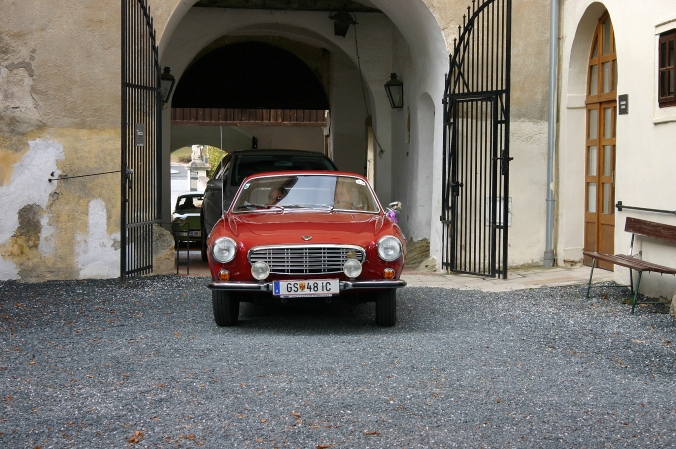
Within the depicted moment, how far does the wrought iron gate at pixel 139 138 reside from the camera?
9.35 metres

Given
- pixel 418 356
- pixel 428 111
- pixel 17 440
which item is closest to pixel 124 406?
pixel 17 440

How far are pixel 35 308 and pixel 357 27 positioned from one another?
29.7 ft

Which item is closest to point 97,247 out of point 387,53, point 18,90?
point 18,90

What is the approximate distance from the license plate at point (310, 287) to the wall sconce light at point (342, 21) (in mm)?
8931

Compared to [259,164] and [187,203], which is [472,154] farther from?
[187,203]

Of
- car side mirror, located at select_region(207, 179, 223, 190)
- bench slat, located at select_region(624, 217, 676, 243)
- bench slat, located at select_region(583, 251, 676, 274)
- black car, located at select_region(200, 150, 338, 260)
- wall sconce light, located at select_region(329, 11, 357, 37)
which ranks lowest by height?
bench slat, located at select_region(583, 251, 676, 274)

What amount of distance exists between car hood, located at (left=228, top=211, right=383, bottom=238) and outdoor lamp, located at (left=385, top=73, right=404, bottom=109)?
22.4ft

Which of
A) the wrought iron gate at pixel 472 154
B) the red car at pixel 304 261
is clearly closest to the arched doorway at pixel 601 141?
the wrought iron gate at pixel 472 154

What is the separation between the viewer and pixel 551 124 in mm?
10961

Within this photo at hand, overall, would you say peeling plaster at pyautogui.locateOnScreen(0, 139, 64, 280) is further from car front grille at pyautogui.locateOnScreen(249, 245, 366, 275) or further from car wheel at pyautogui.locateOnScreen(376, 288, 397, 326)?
car wheel at pyautogui.locateOnScreen(376, 288, 397, 326)

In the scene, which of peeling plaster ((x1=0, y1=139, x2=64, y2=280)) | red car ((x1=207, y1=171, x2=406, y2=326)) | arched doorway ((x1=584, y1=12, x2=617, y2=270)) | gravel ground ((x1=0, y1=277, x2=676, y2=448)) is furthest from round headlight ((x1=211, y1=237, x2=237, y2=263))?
arched doorway ((x1=584, y1=12, x2=617, y2=270))

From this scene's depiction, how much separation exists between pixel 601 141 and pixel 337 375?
6.29 meters

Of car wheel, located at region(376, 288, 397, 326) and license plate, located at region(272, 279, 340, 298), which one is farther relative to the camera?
car wheel, located at region(376, 288, 397, 326)

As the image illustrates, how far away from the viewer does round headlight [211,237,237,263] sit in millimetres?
6758
